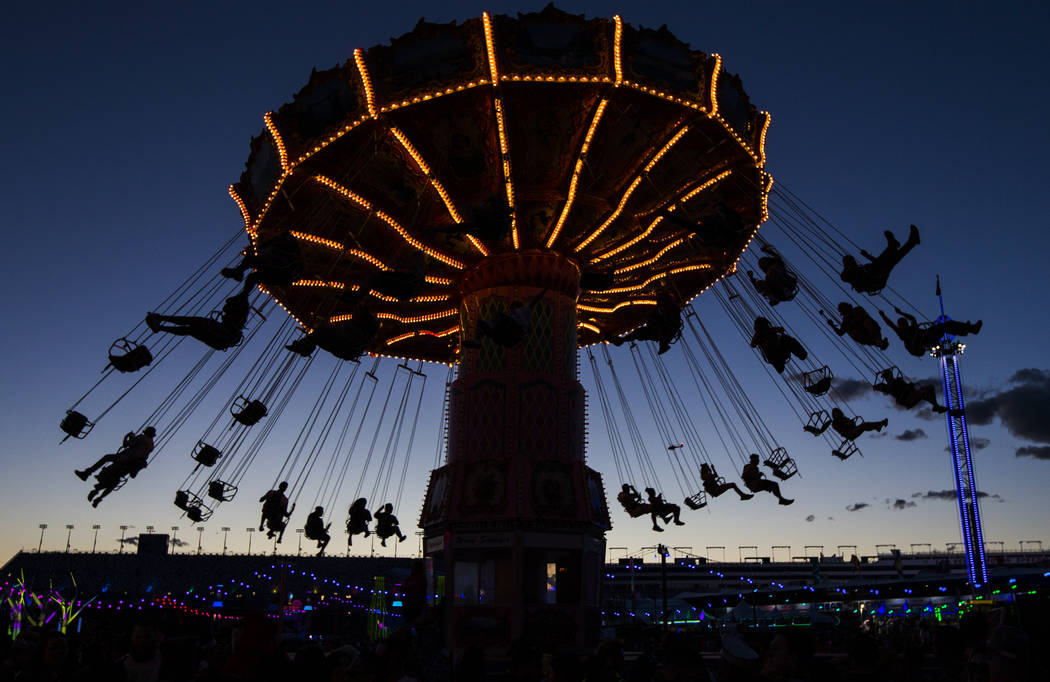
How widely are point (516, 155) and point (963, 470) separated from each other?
86.0 feet

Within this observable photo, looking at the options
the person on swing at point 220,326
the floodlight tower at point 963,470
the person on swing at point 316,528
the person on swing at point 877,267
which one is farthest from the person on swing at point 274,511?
the floodlight tower at point 963,470

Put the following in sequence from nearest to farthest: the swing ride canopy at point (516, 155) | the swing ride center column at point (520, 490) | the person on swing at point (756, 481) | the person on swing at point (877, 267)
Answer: the person on swing at point (877, 267) → the swing ride canopy at point (516, 155) → the swing ride center column at point (520, 490) → the person on swing at point (756, 481)

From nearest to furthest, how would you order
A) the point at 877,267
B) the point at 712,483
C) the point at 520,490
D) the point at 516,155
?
the point at 877,267, the point at 520,490, the point at 516,155, the point at 712,483

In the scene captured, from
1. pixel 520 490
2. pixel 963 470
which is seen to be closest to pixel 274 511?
pixel 520 490

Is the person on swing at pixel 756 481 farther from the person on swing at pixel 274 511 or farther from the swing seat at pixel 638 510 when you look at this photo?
the person on swing at pixel 274 511

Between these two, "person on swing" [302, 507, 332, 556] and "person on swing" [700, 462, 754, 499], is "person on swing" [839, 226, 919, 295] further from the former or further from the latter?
"person on swing" [302, 507, 332, 556]

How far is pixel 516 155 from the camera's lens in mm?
16016

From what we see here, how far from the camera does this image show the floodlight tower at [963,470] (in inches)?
1244

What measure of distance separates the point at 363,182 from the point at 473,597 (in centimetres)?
861

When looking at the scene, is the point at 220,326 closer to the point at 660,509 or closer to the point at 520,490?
the point at 520,490

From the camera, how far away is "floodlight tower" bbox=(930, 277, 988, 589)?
104ft

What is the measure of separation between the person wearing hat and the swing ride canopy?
484 centimetres

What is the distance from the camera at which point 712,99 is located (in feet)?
49.9

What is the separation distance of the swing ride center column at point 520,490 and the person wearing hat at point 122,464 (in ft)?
18.5
